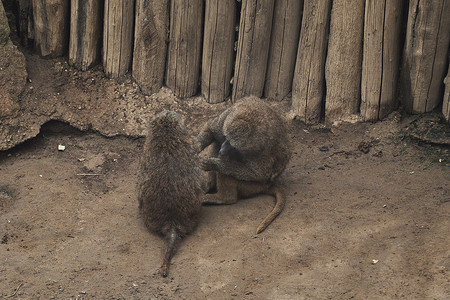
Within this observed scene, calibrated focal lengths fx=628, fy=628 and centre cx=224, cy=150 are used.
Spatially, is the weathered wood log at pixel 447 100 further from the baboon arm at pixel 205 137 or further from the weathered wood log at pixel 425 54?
the baboon arm at pixel 205 137

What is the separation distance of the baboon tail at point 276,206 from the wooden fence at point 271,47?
1581 millimetres

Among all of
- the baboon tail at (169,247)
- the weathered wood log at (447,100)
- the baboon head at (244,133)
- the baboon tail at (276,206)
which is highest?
the weathered wood log at (447,100)

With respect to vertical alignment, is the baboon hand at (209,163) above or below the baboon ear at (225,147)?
below

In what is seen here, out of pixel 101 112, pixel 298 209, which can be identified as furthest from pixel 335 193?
pixel 101 112

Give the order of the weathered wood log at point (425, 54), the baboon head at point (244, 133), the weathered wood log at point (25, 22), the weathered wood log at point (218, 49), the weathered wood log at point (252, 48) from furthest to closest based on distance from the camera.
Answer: the weathered wood log at point (25, 22), the weathered wood log at point (218, 49), the weathered wood log at point (252, 48), the weathered wood log at point (425, 54), the baboon head at point (244, 133)

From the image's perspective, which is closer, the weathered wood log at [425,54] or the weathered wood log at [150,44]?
the weathered wood log at [425,54]

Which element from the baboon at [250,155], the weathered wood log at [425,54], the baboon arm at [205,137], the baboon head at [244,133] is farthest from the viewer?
the baboon arm at [205,137]

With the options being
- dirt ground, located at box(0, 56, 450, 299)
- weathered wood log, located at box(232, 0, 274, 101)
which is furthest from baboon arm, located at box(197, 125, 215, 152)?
weathered wood log, located at box(232, 0, 274, 101)

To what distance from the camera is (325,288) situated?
5633mm

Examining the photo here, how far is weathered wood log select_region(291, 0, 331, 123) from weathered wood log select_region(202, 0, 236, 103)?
94 centimetres

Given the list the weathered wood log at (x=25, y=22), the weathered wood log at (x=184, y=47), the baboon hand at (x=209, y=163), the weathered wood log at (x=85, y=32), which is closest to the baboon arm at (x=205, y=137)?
the baboon hand at (x=209, y=163)

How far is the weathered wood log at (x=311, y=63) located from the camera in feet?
26.5

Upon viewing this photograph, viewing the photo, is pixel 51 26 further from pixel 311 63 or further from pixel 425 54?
pixel 425 54

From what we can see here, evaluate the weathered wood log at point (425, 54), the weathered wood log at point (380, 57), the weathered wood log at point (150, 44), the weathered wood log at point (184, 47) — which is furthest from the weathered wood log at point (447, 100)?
the weathered wood log at point (150, 44)
